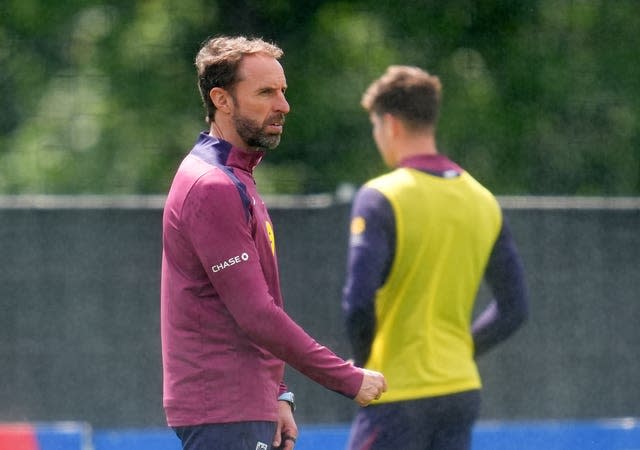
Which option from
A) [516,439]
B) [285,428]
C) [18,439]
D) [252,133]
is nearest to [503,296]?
[285,428]

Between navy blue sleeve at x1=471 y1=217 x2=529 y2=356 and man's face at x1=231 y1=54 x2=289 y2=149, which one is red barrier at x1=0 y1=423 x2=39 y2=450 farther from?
man's face at x1=231 y1=54 x2=289 y2=149

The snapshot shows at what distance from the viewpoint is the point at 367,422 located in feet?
12.7

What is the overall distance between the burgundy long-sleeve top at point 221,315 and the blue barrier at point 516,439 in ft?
7.98

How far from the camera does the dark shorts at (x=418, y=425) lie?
3828mm

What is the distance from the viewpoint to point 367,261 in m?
3.78

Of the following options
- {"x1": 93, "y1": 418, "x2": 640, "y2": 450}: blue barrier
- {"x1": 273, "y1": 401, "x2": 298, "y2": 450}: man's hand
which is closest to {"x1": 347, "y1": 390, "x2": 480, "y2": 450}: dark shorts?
{"x1": 273, "y1": 401, "x2": 298, "y2": 450}: man's hand

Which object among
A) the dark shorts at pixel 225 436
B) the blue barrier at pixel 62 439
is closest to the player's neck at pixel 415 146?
the dark shorts at pixel 225 436

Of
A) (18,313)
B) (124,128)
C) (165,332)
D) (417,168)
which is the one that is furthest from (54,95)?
(165,332)

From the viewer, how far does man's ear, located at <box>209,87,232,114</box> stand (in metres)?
3.23

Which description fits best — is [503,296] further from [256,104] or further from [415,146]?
[256,104]

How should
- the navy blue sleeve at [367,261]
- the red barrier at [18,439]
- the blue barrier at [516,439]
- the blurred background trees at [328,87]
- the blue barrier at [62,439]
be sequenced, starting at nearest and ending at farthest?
the navy blue sleeve at [367,261]
the blue barrier at [516,439]
the blue barrier at [62,439]
the red barrier at [18,439]
the blurred background trees at [328,87]

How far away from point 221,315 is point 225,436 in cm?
28

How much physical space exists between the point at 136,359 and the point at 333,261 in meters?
1.09

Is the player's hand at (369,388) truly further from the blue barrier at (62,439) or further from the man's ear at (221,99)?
the blue barrier at (62,439)
